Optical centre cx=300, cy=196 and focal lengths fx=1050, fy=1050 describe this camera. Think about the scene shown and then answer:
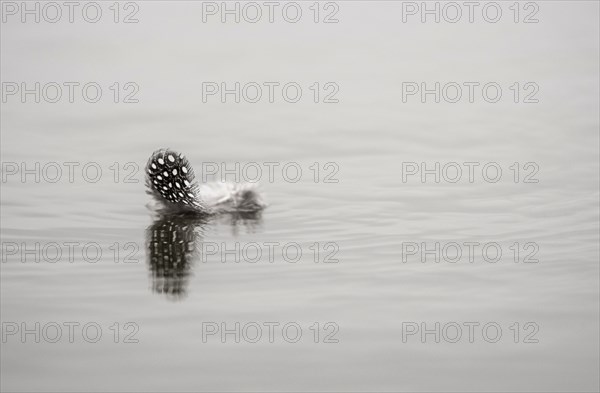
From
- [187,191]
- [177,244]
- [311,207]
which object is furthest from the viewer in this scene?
[311,207]

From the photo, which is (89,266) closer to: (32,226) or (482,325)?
(32,226)

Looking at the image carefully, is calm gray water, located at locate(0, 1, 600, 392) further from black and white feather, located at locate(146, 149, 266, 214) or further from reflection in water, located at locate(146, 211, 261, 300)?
black and white feather, located at locate(146, 149, 266, 214)

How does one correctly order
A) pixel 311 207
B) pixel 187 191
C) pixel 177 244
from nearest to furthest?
pixel 177 244
pixel 187 191
pixel 311 207

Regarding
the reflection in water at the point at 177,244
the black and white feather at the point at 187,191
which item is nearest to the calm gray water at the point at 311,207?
the reflection in water at the point at 177,244

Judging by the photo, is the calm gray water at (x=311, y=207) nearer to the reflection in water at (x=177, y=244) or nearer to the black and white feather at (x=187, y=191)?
the reflection in water at (x=177, y=244)

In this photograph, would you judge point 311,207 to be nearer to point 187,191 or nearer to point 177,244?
point 187,191

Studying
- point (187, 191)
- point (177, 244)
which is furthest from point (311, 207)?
point (177, 244)

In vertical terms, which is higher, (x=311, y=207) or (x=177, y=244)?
(x=311, y=207)
